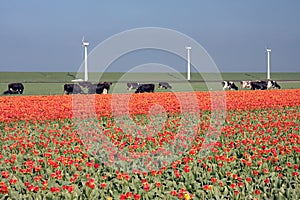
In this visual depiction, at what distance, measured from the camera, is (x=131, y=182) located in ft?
26.0

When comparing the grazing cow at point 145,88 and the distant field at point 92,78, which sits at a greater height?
the distant field at point 92,78

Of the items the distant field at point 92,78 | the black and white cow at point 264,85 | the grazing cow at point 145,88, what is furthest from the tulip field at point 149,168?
the black and white cow at point 264,85

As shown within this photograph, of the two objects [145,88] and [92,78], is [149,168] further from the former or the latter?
[92,78]

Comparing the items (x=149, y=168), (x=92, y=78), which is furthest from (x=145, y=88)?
(x=92, y=78)

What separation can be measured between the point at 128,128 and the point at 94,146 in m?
3.63

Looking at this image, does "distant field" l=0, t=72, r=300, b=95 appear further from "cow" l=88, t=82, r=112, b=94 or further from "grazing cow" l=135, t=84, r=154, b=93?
"grazing cow" l=135, t=84, r=154, b=93

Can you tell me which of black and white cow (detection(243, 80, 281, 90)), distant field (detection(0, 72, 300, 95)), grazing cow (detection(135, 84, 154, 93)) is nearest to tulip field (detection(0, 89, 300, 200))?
grazing cow (detection(135, 84, 154, 93))

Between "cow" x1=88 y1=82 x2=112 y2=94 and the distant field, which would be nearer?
"cow" x1=88 y1=82 x2=112 y2=94

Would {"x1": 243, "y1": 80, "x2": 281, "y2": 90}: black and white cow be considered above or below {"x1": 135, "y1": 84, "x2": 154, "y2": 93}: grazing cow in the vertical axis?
above

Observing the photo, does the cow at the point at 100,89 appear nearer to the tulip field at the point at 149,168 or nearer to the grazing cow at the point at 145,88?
the grazing cow at the point at 145,88

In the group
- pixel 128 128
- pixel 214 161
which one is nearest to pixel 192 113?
pixel 128 128

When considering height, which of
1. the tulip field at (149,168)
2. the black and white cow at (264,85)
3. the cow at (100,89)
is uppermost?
the black and white cow at (264,85)

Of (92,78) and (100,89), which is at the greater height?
(92,78)

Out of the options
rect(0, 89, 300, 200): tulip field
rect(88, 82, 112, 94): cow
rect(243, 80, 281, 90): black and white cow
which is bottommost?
rect(0, 89, 300, 200): tulip field
